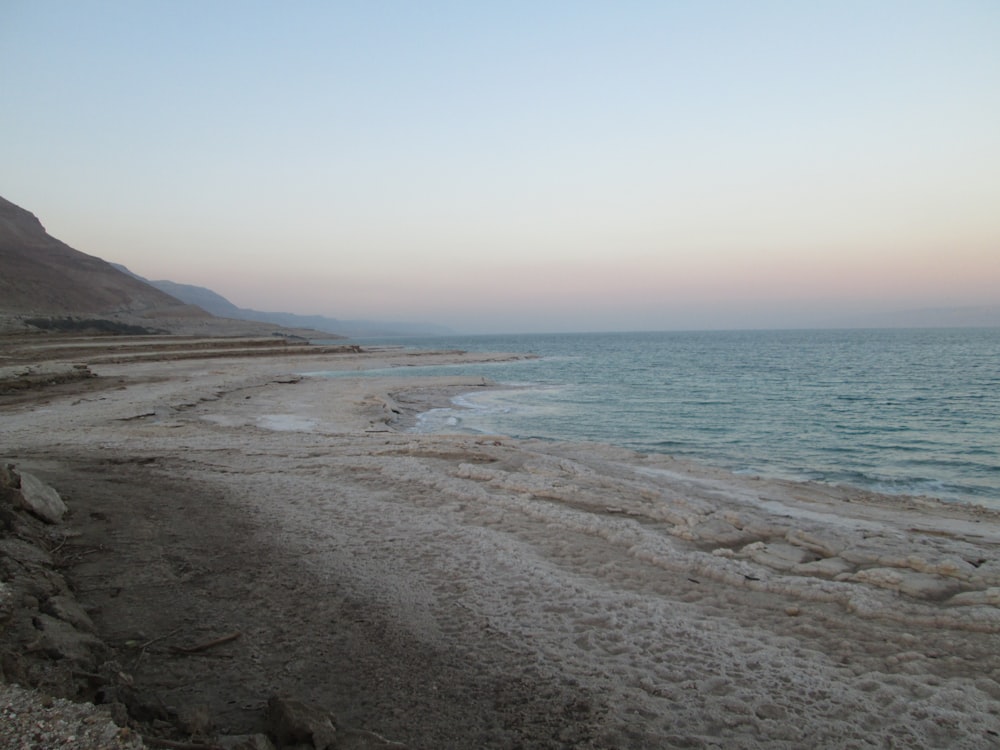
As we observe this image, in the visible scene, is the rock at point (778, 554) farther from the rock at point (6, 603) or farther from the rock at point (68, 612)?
the rock at point (6, 603)

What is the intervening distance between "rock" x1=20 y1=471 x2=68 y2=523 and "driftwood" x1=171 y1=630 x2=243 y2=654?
3.80m

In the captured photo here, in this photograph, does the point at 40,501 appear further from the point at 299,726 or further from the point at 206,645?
the point at 299,726

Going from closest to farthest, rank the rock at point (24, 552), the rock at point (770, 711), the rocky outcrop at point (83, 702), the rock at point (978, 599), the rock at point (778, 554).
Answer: the rocky outcrop at point (83, 702), the rock at point (770, 711), the rock at point (24, 552), the rock at point (978, 599), the rock at point (778, 554)

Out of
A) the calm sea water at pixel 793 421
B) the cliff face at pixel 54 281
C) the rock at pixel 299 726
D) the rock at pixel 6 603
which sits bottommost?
the calm sea water at pixel 793 421

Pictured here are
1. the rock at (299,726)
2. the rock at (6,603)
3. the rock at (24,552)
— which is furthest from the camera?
the rock at (24,552)

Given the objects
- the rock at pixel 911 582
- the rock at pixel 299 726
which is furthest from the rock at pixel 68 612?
the rock at pixel 911 582

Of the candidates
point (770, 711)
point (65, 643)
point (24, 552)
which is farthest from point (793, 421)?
point (65, 643)

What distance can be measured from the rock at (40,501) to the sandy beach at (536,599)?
0.75ft

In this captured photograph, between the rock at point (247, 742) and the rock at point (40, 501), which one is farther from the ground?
the rock at point (40, 501)

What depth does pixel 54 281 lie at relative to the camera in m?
97.5

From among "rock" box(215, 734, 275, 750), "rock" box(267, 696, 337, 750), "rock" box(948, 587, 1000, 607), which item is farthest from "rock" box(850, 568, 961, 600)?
"rock" box(215, 734, 275, 750)

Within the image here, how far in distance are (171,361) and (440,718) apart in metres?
44.0

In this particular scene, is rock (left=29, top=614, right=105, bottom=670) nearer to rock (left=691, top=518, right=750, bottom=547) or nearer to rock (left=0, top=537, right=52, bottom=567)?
rock (left=0, top=537, right=52, bottom=567)

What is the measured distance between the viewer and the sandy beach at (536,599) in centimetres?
420
